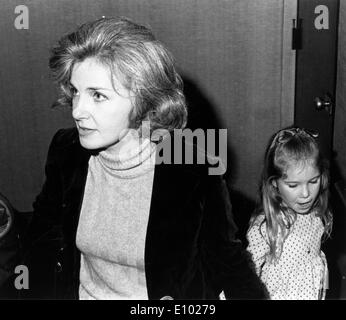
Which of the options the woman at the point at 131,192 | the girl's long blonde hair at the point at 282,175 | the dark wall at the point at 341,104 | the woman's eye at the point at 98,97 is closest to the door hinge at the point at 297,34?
the dark wall at the point at 341,104

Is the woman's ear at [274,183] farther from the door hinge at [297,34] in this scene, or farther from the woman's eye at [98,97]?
the door hinge at [297,34]

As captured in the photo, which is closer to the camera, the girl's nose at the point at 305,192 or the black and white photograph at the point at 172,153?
the black and white photograph at the point at 172,153

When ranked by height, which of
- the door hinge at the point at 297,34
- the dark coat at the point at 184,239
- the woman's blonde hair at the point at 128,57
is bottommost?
the dark coat at the point at 184,239

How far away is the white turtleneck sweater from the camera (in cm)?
144

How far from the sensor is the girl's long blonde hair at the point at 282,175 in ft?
6.36

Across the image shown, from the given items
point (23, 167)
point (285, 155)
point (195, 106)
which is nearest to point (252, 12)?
point (195, 106)

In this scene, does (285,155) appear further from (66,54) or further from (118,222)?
(66,54)

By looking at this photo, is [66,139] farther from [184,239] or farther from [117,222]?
[184,239]

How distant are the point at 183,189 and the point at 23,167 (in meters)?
2.18

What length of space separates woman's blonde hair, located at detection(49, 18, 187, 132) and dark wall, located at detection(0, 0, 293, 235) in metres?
1.71

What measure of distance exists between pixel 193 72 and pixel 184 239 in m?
1.89

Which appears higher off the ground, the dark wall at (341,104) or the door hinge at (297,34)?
the door hinge at (297,34)

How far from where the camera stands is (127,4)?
3.05 metres

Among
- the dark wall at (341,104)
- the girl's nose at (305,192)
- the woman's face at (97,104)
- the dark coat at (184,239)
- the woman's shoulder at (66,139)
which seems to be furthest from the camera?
the dark wall at (341,104)
